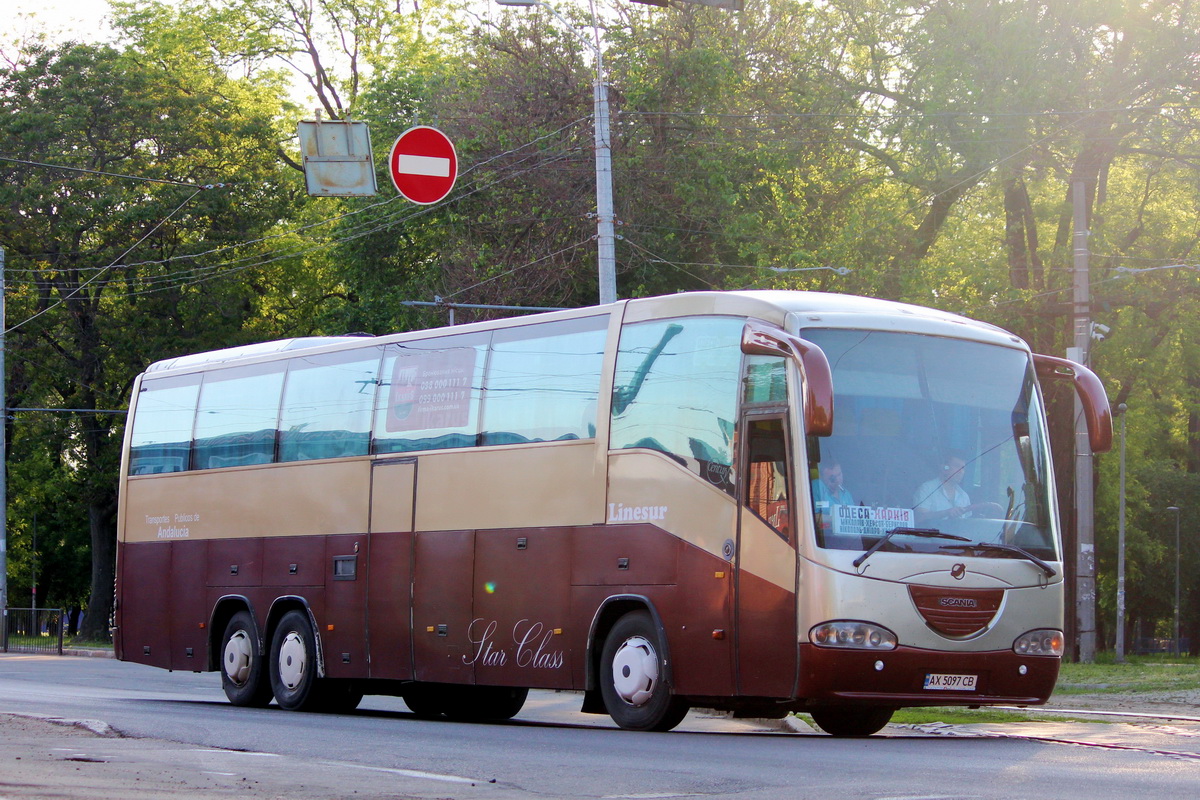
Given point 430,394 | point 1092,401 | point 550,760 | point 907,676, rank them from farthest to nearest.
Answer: point 430,394, point 1092,401, point 907,676, point 550,760

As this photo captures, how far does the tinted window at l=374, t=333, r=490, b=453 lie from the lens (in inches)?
642

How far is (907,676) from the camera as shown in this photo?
12797 mm

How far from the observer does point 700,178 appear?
116 ft

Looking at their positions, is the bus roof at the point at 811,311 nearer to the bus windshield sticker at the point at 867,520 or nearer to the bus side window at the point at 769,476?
the bus side window at the point at 769,476

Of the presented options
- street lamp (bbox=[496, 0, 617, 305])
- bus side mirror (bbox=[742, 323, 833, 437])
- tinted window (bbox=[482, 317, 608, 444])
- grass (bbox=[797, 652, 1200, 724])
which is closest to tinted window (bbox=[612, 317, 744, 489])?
tinted window (bbox=[482, 317, 608, 444])

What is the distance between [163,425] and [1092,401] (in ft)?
36.7

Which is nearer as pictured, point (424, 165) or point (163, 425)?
point (163, 425)

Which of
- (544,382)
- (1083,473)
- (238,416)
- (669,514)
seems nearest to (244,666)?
(238,416)

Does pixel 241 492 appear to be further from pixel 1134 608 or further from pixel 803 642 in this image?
pixel 1134 608

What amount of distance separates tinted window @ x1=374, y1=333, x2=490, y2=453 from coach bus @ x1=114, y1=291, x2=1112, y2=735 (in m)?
0.03

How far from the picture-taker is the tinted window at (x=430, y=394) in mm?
16297

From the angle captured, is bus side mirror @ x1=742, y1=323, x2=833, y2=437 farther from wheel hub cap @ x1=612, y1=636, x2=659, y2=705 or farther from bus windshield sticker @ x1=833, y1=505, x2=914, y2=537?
wheel hub cap @ x1=612, y1=636, x2=659, y2=705

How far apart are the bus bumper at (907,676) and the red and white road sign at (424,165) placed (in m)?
18.2

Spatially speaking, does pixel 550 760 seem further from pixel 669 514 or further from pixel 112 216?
pixel 112 216
